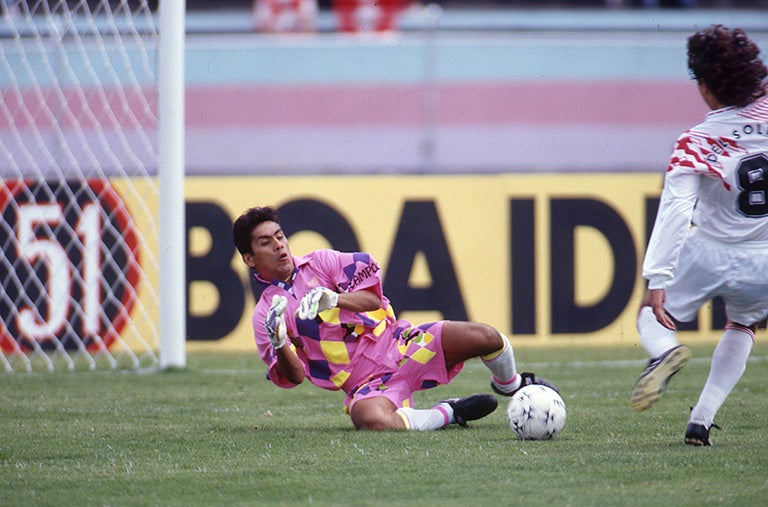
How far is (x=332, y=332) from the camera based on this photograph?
5.68m

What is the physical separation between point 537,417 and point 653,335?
67cm

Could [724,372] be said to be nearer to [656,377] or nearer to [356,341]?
[656,377]

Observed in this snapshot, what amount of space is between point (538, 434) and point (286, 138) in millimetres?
6150

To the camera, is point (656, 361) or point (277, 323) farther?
point (277, 323)

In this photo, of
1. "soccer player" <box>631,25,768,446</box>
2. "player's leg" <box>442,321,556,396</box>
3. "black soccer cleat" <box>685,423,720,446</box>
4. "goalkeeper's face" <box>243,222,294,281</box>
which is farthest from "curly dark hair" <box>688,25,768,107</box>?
"goalkeeper's face" <box>243,222,294,281</box>

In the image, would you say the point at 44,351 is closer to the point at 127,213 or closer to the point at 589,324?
the point at 127,213

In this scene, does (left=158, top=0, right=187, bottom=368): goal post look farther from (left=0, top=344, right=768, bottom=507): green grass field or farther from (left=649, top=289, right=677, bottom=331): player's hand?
(left=649, top=289, right=677, bottom=331): player's hand

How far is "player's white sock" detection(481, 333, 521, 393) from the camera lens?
5.75 meters

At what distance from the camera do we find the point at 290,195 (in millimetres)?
9586

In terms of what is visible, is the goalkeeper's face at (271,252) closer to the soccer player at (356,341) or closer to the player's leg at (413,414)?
the soccer player at (356,341)

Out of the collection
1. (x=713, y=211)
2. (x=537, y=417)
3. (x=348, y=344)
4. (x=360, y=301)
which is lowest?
(x=537, y=417)

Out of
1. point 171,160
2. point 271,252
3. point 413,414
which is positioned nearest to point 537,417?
point 413,414

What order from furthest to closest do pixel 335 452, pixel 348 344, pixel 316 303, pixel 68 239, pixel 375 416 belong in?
pixel 68 239
pixel 348 344
pixel 375 416
pixel 316 303
pixel 335 452

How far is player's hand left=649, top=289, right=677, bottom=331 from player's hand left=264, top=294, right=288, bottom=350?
1508 mm
